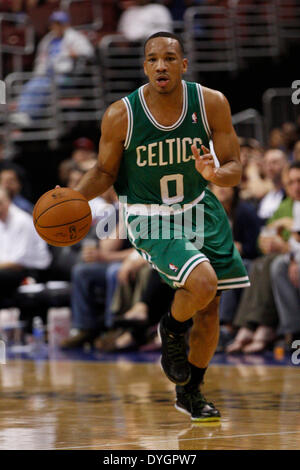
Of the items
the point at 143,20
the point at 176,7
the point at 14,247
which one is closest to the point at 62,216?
the point at 14,247

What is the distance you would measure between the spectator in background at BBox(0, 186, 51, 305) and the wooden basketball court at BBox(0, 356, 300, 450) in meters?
2.25

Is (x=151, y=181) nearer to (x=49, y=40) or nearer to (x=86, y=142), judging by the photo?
(x=86, y=142)

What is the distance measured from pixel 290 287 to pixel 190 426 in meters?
3.50

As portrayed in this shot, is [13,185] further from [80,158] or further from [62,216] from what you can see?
[62,216]

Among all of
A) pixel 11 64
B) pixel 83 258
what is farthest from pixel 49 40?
pixel 83 258

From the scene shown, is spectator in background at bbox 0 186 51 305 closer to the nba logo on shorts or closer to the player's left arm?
the player's left arm

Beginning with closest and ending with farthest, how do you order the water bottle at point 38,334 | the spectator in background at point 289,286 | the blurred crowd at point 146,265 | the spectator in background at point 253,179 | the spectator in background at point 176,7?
the spectator in background at point 289,286 → the blurred crowd at point 146,265 → the spectator in background at point 253,179 → the water bottle at point 38,334 → the spectator in background at point 176,7

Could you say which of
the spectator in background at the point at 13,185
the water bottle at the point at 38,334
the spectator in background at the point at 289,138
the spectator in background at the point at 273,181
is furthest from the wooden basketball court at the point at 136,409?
the spectator in background at the point at 289,138

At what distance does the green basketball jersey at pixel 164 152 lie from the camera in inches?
187

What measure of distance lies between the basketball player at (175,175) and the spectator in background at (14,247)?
5.36m

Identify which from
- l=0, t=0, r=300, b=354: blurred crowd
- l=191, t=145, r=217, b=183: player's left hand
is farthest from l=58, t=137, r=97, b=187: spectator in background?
l=191, t=145, r=217, b=183: player's left hand

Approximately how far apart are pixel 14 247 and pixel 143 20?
5132mm

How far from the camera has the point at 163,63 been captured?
4652mm

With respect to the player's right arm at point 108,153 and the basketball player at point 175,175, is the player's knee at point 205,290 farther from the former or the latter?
the player's right arm at point 108,153
